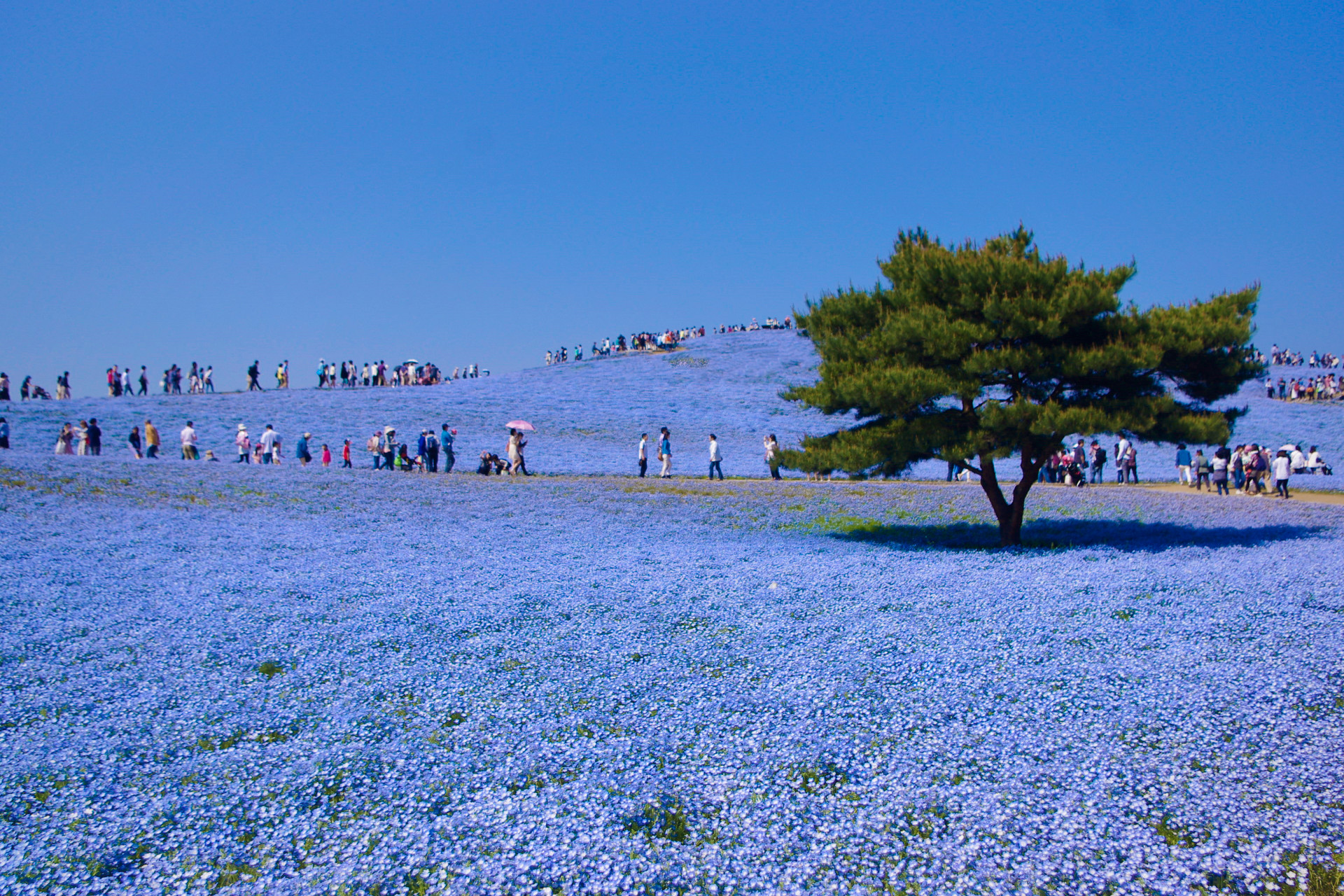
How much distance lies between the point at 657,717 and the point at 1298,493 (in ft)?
96.3

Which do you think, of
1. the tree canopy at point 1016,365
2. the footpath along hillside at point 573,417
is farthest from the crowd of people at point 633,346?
the tree canopy at point 1016,365

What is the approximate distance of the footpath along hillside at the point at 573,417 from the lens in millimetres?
33000

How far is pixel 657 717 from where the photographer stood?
701 cm

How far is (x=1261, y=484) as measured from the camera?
27.0 m

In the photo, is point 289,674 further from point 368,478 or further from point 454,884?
point 368,478

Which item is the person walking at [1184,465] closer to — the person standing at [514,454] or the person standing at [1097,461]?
the person standing at [1097,461]

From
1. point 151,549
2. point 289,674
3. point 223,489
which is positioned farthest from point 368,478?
point 289,674

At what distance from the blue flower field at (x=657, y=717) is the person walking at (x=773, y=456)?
146 inches

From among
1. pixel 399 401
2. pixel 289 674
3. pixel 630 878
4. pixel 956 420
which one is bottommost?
pixel 630 878

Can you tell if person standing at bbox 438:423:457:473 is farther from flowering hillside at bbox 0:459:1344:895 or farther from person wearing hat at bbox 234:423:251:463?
flowering hillside at bbox 0:459:1344:895

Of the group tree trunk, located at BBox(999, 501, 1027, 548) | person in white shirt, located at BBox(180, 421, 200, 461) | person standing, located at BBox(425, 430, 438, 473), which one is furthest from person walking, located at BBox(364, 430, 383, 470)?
tree trunk, located at BBox(999, 501, 1027, 548)

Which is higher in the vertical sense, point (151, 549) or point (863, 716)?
point (151, 549)

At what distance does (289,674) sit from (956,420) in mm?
14482

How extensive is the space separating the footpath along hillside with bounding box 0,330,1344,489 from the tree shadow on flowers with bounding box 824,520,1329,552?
311 inches
